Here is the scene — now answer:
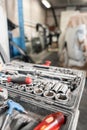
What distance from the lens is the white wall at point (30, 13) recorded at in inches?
119

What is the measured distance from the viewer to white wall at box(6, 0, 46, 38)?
3.03 m

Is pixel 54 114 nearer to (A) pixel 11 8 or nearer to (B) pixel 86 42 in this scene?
(B) pixel 86 42

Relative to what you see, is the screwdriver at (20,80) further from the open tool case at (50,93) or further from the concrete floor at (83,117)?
the concrete floor at (83,117)

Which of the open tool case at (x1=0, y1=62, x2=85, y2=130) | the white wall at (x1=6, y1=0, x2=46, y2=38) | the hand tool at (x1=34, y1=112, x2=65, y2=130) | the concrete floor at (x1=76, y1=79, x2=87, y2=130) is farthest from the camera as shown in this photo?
the white wall at (x1=6, y1=0, x2=46, y2=38)

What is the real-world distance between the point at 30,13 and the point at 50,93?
5.03 meters

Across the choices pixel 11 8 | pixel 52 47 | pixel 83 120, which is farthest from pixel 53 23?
pixel 83 120

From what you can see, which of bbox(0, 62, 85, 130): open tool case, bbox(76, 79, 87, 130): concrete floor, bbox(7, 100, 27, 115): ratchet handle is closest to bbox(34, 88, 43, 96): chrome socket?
bbox(0, 62, 85, 130): open tool case

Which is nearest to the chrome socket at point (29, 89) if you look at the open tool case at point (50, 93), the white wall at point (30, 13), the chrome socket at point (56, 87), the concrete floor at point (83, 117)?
the open tool case at point (50, 93)

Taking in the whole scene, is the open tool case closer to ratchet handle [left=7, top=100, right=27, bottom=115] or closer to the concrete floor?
ratchet handle [left=7, top=100, right=27, bottom=115]

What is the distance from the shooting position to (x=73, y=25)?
2.60 metres

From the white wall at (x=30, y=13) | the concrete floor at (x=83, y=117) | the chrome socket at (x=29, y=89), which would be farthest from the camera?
the white wall at (x=30, y=13)

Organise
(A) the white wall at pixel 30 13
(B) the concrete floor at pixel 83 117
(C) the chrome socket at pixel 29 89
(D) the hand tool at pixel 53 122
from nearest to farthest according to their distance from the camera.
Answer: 1. (D) the hand tool at pixel 53 122
2. (C) the chrome socket at pixel 29 89
3. (B) the concrete floor at pixel 83 117
4. (A) the white wall at pixel 30 13

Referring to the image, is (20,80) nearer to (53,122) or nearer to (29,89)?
(29,89)

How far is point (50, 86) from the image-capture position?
75cm
